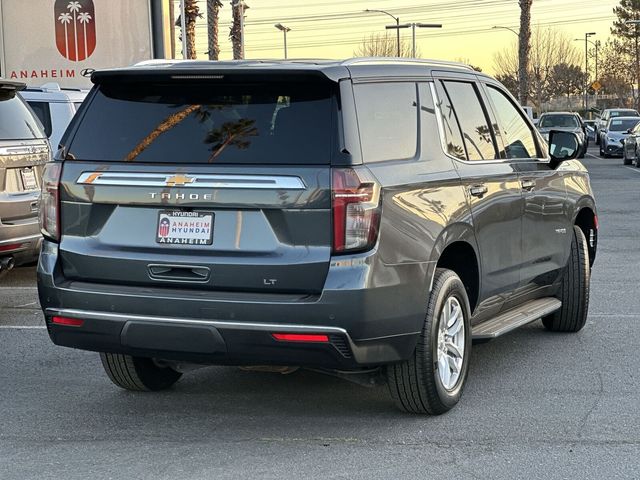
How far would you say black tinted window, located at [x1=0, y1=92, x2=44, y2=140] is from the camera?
992 cm

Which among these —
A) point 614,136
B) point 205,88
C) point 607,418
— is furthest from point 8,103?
point 614,136

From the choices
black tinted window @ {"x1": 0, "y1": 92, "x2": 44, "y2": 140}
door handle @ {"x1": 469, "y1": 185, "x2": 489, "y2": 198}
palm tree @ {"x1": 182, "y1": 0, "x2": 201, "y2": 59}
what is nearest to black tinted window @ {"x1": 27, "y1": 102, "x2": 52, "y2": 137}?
black tinted window @ {"x1": 0, "y1": 92, "x2": 44, "y2": 140}

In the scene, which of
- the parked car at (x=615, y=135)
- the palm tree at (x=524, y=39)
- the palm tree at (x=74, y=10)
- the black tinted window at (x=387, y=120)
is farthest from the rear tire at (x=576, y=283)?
the palm tree at (x=524, y=39)

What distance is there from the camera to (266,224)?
5.29 meters

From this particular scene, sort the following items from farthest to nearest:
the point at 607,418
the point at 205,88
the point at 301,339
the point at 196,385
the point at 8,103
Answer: the point at 8,103, the point at 196,385, the point at 607,418, the point at 205,88, the point at 301,339

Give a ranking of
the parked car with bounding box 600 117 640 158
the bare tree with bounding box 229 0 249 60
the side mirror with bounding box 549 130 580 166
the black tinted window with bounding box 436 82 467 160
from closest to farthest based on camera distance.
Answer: the black tinted window with bounding box 436 82 467 160, the side mirror with bounding box 549 130 580 166, the parked car with bounding box 600 117 640 158, the bare tree with bounding box 229 0 249 60

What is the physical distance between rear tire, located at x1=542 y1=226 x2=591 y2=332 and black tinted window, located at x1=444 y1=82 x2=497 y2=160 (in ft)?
4.96

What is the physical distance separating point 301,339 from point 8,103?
19.3 feet

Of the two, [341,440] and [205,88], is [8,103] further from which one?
[341,440]

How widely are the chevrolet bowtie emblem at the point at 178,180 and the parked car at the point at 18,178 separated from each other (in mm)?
4511

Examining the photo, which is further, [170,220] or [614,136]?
[614,136]

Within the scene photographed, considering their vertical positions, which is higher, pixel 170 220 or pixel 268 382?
pixel 170 220

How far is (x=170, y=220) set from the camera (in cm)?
544

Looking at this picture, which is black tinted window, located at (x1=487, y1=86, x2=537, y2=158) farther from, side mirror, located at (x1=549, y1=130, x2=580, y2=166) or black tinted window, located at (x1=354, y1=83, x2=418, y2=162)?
black tinted window, located at (x1=354, y1=83, x2=418, y2=162)
